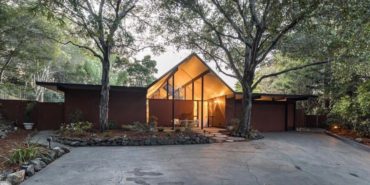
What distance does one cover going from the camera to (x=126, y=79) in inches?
955

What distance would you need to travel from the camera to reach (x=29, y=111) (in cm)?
1292

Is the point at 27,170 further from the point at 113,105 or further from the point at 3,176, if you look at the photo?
the point at 113,105

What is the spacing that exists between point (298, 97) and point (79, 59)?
21.6 m

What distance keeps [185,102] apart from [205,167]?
997cm

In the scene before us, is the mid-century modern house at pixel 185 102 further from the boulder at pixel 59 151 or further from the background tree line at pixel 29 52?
the boulder at pixel 59 151

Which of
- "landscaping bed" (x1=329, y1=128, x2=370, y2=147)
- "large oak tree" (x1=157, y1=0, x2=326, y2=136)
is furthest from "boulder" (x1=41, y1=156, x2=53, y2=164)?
"landscaping bed" (x1=329, y1=128, x2=370, y2=147)

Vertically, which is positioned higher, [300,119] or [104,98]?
[104,98]

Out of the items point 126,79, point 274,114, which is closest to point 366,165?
point 274,114

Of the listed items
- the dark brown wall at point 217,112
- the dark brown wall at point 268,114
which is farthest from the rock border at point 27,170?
the dark brown wall at point 268,114

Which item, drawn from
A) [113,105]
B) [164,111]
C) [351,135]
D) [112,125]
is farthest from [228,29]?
[351,135]

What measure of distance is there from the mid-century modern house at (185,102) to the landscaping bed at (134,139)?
2.89 m

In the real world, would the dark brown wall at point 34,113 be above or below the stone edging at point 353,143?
above

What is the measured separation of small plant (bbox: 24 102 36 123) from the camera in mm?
12780

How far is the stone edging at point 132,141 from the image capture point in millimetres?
9484
